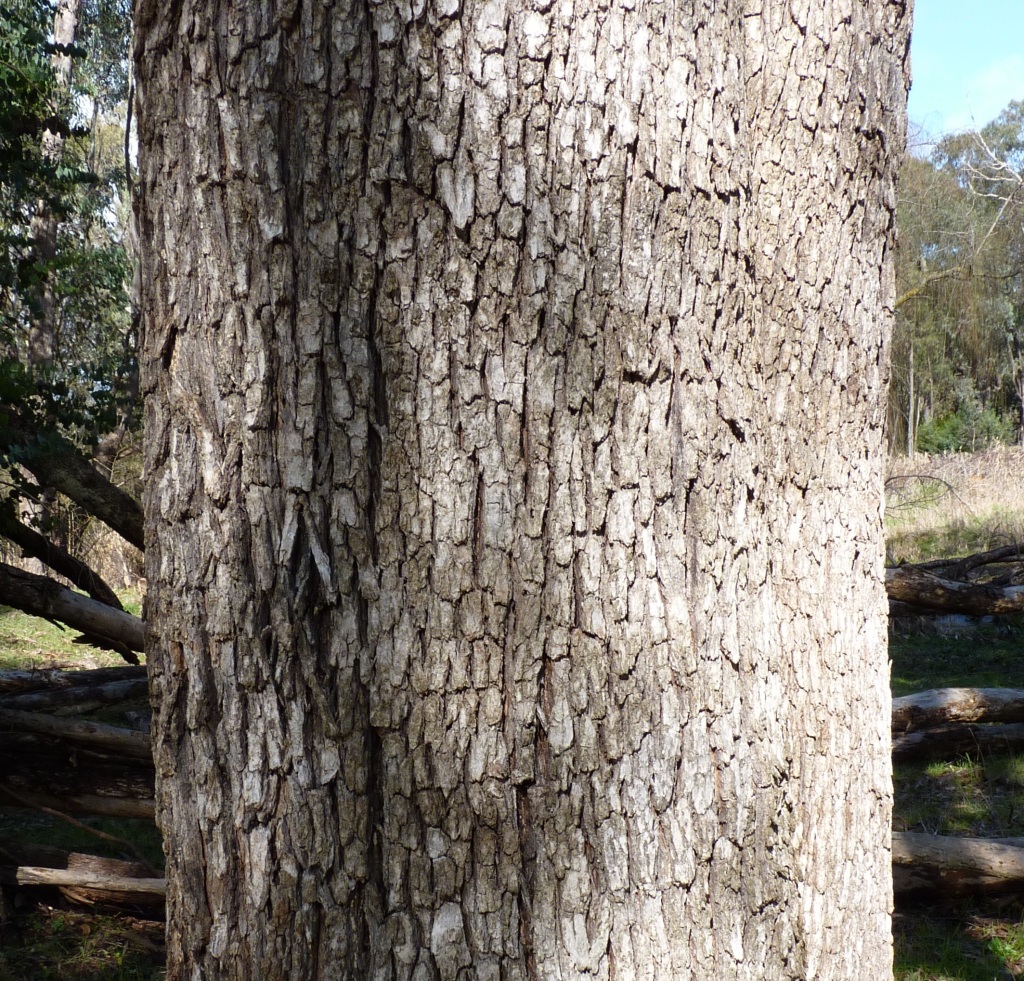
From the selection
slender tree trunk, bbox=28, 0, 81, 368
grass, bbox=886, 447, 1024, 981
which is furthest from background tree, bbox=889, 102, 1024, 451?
slender tree trunk, bbox=28, 0, 81, 368

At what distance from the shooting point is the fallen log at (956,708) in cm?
516

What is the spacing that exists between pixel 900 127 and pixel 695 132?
1.63ft

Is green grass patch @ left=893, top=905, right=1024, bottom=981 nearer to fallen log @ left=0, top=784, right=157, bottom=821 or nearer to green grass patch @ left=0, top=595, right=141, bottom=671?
fallen log @ left=0, top=784, right=157, bottom=821

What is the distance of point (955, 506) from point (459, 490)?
13.4 meters

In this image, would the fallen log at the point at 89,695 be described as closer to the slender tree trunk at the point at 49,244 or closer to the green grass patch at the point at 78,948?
the green grass patch at the point at 78,948

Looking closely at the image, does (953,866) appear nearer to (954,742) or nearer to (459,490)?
(954,742)

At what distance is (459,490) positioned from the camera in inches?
50.8

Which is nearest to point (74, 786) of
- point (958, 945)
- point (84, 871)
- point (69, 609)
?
point (84, 871)

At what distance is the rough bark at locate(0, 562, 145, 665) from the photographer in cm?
426

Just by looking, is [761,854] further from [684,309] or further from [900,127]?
[900,127]

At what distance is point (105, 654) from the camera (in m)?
9.10

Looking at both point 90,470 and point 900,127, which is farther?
point 90,470

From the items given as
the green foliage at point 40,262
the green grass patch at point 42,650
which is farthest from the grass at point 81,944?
the green grass patch at point 42,650

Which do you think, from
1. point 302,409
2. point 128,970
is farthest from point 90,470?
point 302,409
